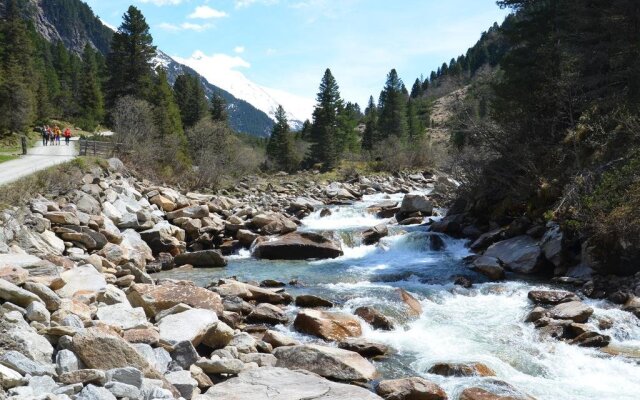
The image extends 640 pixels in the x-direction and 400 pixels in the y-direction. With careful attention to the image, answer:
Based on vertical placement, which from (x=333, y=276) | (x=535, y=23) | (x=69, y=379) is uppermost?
(x=535, y=23)

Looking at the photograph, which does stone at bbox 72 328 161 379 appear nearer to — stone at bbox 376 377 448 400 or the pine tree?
stone at bbox 376 377 448 400

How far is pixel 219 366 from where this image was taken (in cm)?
773

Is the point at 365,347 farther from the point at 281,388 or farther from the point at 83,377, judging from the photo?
the point at 83,377

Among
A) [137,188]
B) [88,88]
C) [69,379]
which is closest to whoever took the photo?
[69,379]

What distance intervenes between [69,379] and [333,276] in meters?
11.6

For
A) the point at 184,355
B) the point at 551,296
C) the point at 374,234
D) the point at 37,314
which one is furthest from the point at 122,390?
the point at 374,234

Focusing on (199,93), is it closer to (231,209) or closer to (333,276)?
(231,209)

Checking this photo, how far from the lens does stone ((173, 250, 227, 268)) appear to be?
18.0 m

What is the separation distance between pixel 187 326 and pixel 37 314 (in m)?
2.40

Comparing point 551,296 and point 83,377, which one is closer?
point 83,377

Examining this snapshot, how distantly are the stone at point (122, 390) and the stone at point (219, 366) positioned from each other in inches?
83.8

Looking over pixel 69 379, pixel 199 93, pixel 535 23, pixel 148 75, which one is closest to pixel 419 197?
pixel 535 23

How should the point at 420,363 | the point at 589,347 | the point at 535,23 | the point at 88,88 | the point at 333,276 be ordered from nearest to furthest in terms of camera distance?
the point at 420,363, the point at 589,347, the point at 333,276, the point at 535,23, the point at 88,88

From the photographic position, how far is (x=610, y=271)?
14203 millimetres
